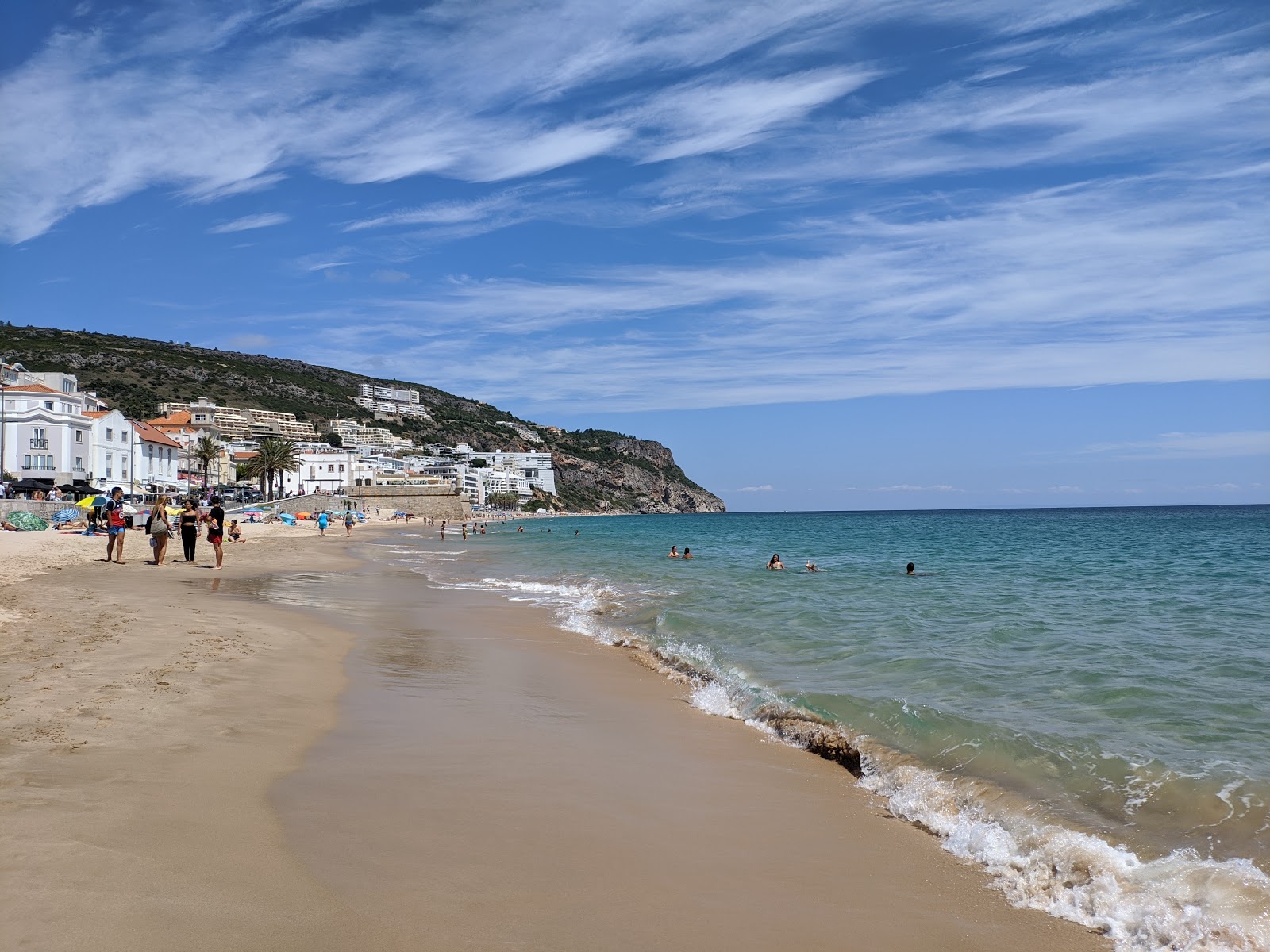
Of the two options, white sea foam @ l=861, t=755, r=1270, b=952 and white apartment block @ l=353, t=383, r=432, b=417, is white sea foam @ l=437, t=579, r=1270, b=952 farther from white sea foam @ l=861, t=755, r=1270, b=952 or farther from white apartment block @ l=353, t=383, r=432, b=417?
white apartment block @ l=353, t=383, r=432, b=417

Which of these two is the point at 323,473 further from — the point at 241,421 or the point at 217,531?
the point at 217,531

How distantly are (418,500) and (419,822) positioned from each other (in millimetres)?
117772

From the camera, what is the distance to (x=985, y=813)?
545 cm

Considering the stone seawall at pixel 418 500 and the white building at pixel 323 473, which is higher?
the white building at pixel 323 473

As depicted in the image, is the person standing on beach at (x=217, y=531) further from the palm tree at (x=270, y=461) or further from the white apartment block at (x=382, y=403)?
the white apartment block at (x=382, y=403)

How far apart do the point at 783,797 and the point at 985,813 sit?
4.21 ft

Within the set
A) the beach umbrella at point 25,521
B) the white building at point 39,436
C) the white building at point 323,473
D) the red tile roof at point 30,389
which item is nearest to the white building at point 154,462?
the white building at point 39,436

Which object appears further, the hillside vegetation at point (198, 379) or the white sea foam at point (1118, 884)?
the hillside vegetation at point (198, 379)

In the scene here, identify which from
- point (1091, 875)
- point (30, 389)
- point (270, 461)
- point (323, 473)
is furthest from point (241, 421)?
point (1091, 875)

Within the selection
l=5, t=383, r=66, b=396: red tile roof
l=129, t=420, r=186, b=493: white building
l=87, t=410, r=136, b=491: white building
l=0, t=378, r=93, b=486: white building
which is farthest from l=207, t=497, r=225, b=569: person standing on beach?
l=129, t=420, r=186, b=493: white building

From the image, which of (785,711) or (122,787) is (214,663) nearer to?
(122,787)

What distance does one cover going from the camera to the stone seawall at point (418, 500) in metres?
116

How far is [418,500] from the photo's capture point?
11875 centimetres

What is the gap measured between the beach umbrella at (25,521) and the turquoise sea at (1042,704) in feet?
76.0
